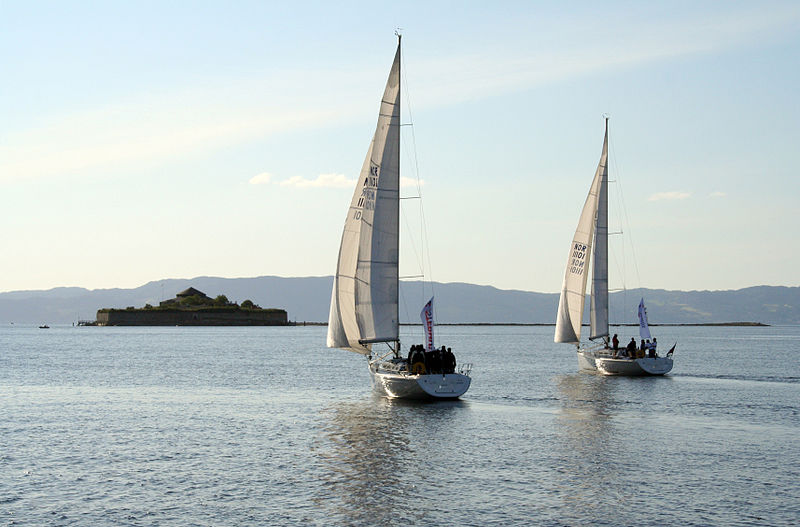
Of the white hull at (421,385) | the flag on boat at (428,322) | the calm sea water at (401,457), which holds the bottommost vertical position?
the calm sea water at (401,457)

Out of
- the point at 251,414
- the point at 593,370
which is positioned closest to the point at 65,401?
the point at 251,414

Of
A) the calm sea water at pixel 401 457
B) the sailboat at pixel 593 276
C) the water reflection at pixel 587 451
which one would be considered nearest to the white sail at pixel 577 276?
the sailboat at pixel 593 276

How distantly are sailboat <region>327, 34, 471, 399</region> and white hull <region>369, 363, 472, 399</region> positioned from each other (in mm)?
80

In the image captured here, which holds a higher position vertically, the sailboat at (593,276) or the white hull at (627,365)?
the sailboat at (593,276)

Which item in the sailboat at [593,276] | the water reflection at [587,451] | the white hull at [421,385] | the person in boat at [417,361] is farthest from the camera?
the sailboat at [593,276]

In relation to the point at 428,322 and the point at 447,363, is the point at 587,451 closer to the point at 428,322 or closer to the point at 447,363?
the point at 428,322

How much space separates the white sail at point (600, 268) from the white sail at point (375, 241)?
24.5 metres

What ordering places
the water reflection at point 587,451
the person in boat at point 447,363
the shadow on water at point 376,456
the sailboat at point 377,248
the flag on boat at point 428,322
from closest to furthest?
the shadow on water at point 376,456 → the water reflection at point 587,451 → the flag on boat at point 428,322 → the person in boat at point 447,363 → the sailboat at point 377,248

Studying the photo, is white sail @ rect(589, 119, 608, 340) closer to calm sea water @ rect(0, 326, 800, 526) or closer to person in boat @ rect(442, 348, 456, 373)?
calm sea water @ rect(0, 326, 800, 526)

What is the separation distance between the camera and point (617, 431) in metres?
32.7

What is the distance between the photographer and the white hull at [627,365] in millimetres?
55562

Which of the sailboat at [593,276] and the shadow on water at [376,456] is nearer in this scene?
the shadow on water at [376,456]

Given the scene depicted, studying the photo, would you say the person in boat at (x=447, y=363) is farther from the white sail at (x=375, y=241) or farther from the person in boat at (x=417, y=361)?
the white sail at (x=375, y=241)

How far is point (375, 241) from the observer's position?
39.6 m
